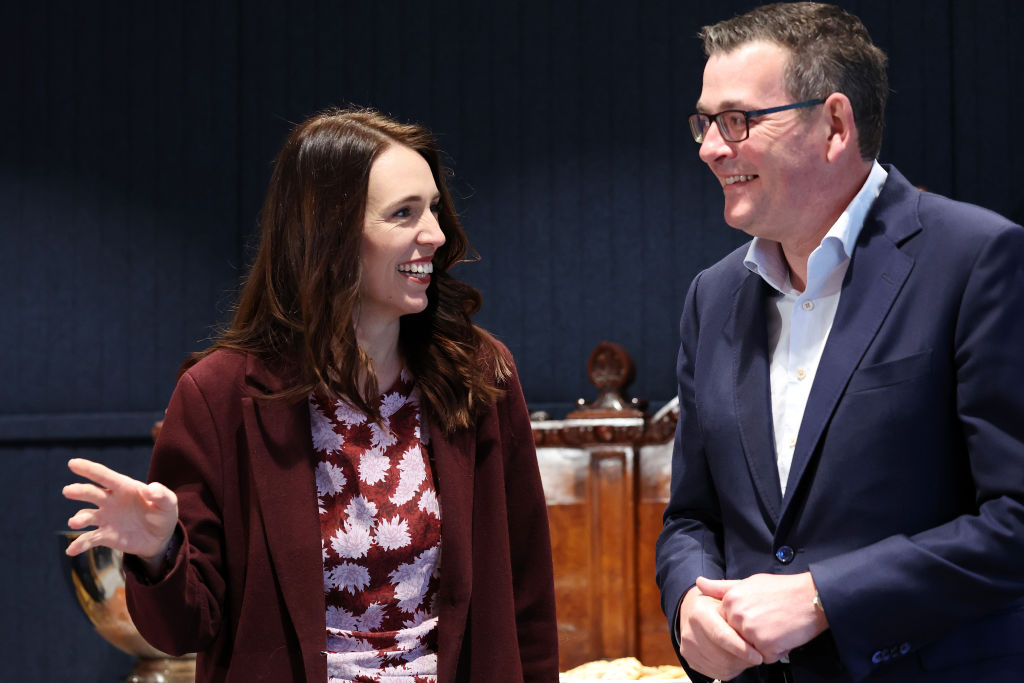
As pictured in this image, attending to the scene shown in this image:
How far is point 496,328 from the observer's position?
5363mm

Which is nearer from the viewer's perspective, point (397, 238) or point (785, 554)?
point (785, 554)

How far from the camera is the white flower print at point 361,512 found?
5.71 feet

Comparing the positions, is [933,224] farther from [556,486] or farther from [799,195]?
[556,486]

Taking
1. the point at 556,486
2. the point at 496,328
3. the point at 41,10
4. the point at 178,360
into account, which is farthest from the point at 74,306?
the point at 556,486

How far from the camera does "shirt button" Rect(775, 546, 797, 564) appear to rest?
1.43m

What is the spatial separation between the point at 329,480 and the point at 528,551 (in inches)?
15.0

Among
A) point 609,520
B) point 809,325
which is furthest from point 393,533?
point 609,520

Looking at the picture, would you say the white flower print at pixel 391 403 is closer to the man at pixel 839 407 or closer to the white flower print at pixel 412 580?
the white flower print at pixel 412 580

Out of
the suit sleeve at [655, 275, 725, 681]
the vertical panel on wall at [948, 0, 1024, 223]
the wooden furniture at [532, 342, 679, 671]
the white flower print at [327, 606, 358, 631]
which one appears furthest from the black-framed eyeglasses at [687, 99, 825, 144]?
the vertical panel on wall at [948, 0, 1024, 223]

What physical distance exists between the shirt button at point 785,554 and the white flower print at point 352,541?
633 millimetres

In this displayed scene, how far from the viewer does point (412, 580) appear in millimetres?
1744

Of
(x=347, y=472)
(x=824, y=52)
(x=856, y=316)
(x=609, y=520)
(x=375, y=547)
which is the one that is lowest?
(x=609, y=520)

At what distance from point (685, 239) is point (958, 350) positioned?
3948mm

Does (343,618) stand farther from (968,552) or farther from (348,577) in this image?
(968,552)
